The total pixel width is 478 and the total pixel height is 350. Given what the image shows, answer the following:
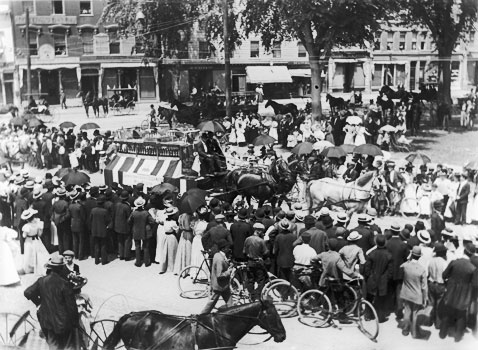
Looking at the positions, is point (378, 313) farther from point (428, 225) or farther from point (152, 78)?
point (152, 78)

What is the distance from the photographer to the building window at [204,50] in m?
18.9

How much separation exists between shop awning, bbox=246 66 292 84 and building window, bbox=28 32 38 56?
314 inches

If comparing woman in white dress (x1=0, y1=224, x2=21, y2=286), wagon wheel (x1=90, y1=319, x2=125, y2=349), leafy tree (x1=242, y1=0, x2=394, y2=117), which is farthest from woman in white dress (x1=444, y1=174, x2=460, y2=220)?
woman in white dress (x1=0, y1=224, x2=21, y2=286)

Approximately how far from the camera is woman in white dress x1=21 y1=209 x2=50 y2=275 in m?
11.0

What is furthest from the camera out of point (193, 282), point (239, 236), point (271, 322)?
point (193, 282)

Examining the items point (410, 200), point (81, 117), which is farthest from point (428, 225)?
point (81, 117)

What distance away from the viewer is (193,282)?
437 inches

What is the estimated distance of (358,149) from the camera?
15320 millimetres

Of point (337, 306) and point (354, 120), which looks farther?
point (354, 120)

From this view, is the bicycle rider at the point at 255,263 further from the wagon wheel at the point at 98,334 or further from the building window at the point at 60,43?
the building window at the point at 60,43

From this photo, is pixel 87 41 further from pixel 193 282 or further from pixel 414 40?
pixel 414 40

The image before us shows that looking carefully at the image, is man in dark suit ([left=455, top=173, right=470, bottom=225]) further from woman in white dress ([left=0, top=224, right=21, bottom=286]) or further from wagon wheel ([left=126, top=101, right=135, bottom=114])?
wagon wheel ([left=126, top=101, right=135, bottom=114])

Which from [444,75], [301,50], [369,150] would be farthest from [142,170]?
[444,75]

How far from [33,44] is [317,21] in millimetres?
8896
